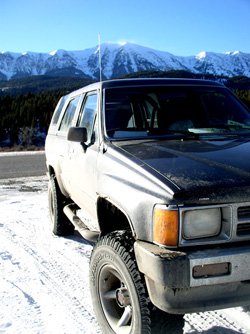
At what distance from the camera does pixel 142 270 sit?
237 cm

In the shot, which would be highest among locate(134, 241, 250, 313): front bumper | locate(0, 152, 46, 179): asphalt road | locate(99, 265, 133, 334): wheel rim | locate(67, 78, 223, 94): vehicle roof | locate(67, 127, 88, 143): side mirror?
locate(67, 78, 223, 94): vehicle roof

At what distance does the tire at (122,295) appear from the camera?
244 centimetres

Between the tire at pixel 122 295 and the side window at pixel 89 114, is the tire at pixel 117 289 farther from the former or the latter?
the side window at pixel 89 114

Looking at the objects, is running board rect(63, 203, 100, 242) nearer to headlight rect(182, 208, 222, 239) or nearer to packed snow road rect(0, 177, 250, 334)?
packed snow road rect(0, 177, 250, 334)

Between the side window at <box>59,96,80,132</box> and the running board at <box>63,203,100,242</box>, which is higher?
the side window at <box>59,96,80,132</box>

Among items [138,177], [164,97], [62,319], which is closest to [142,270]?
[138,177]

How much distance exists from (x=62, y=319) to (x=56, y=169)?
93.5 inches

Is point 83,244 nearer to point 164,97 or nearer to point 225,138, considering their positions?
point 164,97

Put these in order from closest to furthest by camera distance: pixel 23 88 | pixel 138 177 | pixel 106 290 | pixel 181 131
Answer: pixel 138 177 → pixel 106 290 → pixel 181 131 → pixel 23 88

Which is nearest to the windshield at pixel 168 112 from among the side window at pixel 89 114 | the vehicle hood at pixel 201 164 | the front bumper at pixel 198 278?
the side window at pixel 89 114

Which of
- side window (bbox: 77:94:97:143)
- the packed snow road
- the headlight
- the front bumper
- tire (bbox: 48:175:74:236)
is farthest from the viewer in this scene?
tire (bbox: 48:175:74:236)

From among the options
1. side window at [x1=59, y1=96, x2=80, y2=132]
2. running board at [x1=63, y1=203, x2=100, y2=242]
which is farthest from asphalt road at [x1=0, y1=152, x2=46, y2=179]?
running board at [x1=63, y1=203, x2=100, y2=242]

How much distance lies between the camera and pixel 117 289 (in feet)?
9.06

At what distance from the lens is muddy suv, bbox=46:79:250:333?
2.25 meters
